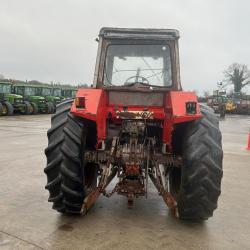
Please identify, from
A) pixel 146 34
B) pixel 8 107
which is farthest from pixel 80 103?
pixel 8 107

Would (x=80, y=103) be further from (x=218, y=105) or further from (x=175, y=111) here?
(x=218, y=105)

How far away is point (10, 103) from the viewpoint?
2477 centimetres

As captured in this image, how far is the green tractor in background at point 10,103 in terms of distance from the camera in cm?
2425

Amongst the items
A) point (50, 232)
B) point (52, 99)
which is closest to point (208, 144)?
point (50, 232)

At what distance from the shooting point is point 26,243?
12.4 feet

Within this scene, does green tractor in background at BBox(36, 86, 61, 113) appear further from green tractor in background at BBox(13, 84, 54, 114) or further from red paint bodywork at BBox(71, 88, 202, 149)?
red paint bodywork at BBox(71, 88, 202, 149)

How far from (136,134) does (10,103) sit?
2158 centimetres

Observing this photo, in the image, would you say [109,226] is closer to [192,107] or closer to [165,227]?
[165,227]

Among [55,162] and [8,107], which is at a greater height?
[8,107]

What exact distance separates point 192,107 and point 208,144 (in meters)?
0.43

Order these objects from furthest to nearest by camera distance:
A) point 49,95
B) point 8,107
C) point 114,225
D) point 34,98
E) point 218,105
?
1. point 218,105
2. point 49,95
3. point 34,98
4. point 8,107
5. point 114,225

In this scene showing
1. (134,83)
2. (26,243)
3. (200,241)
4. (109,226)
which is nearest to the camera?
(26,243)

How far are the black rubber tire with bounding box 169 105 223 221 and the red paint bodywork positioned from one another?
0.65 feet

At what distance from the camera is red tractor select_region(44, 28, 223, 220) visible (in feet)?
13.7
